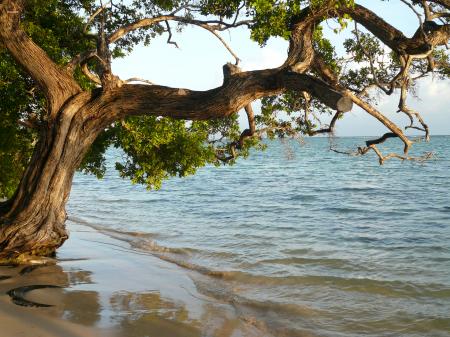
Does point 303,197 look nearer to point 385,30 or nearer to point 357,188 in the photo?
point 357,188

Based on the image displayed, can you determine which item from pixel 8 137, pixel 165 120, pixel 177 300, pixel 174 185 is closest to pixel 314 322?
pixel 177 300

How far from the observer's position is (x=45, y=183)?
9.18 m

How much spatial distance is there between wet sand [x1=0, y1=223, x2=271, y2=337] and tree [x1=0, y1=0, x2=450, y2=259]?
1037 millimetres


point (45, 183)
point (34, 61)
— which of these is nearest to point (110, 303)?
point (45, 183)

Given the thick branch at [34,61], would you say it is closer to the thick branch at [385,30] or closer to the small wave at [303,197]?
the thick branch at [385,30]

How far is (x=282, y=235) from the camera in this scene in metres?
17.0

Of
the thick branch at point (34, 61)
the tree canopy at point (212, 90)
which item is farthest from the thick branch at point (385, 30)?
the thick branch at point (34, 61)

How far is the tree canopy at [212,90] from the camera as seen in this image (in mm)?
8539

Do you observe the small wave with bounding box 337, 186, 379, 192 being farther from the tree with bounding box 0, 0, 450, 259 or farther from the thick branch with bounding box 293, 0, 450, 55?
the thick branch with bounding box 293, 0, 450, 55

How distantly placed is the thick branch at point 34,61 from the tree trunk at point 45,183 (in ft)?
0.92

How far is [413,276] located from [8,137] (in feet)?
33.4

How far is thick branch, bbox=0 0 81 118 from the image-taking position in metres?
8.74

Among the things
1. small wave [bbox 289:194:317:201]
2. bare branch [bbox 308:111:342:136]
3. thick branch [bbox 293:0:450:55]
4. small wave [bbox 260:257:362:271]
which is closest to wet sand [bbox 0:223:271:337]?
small wave [bbox 260:257:362:271]

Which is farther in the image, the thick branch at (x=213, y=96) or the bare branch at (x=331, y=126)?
the bare branch at (x=331, y=126)
